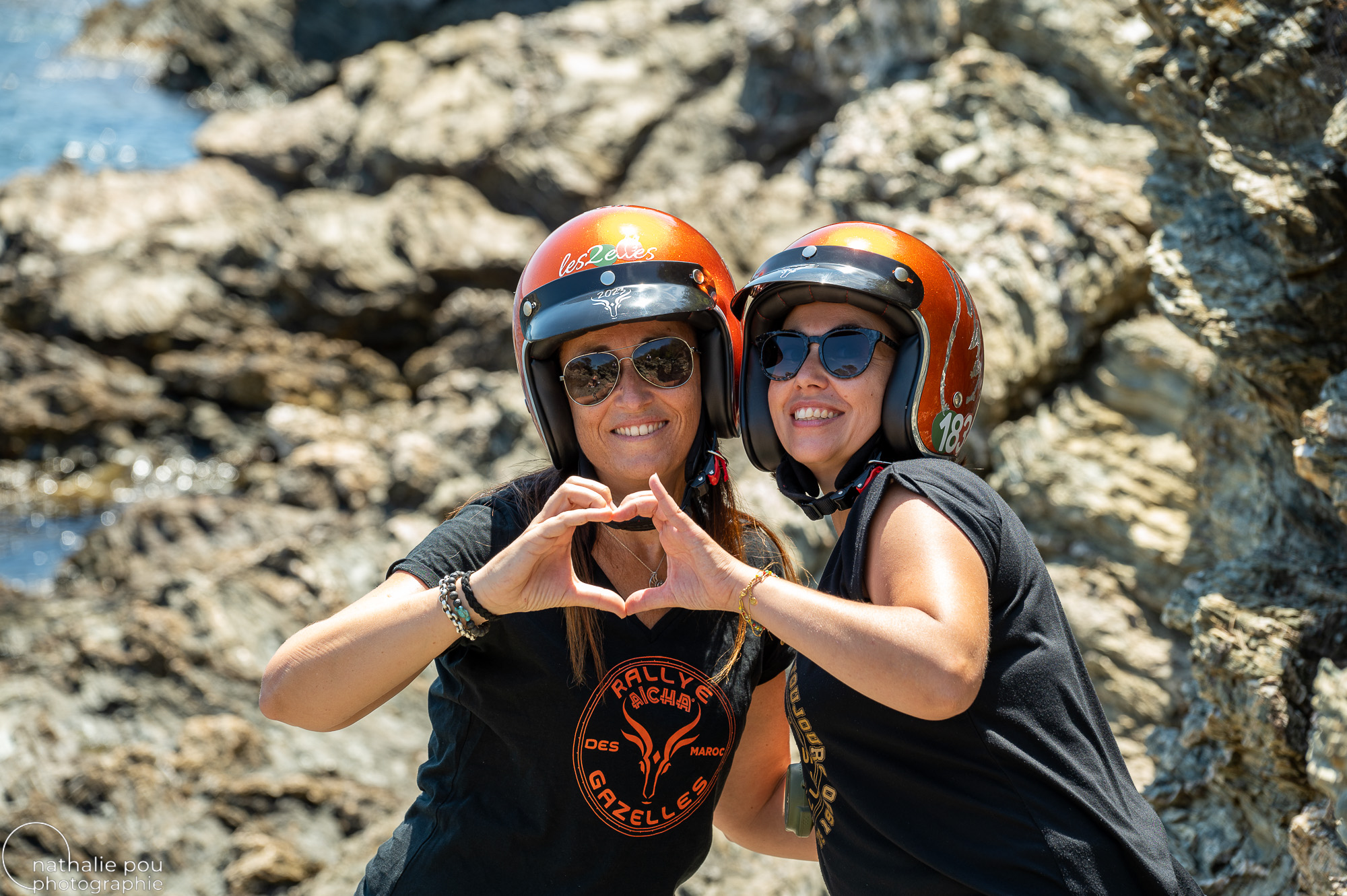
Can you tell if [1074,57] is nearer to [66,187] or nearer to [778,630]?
[778,630]

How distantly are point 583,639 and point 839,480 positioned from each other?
102 centimetres

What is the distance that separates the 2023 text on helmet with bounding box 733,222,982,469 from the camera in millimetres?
3408

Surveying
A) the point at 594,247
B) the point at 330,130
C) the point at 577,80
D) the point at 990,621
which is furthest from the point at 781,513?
the point at 330,130

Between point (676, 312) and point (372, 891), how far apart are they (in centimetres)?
225

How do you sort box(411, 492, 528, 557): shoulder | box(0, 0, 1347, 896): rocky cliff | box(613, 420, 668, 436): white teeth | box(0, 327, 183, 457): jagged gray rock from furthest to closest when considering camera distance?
1. box(0, 327, 183, 457): jagged gray rock
2. box(0, 0, 1347, 896): rocky cliff
3. box(613, 420, 668, 436): white teeth
4. box(411, 492, 528, 557): shoulder

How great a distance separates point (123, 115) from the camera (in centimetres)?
3884

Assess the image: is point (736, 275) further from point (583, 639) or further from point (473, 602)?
point (473, 602)

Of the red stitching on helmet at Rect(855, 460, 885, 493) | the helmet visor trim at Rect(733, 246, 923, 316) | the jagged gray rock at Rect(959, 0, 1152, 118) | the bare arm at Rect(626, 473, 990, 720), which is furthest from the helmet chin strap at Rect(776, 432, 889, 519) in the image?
the jagged gray rock at Rect(959, 0, 1152, 118)

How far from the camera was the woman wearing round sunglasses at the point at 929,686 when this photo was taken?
261 centimetres

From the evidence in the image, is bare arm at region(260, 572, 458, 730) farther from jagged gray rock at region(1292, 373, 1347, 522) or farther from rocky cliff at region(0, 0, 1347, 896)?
jagged gray rock at region(1292, 373, 1347, 522)

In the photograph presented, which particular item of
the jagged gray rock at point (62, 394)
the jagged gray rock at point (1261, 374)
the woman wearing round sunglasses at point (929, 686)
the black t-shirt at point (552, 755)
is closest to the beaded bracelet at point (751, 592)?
the woman wearing round sunglasses at point (929, 686)

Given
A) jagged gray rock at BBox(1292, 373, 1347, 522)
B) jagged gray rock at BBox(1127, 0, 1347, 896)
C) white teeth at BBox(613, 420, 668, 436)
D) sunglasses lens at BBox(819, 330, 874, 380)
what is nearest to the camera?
sunglasses lens at BBox(819, 330, 874, 380)

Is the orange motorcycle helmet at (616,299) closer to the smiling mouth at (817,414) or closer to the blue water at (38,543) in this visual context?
the smiling mouth at (817,414)

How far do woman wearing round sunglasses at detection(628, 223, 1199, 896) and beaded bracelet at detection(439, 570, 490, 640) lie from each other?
475 mm
